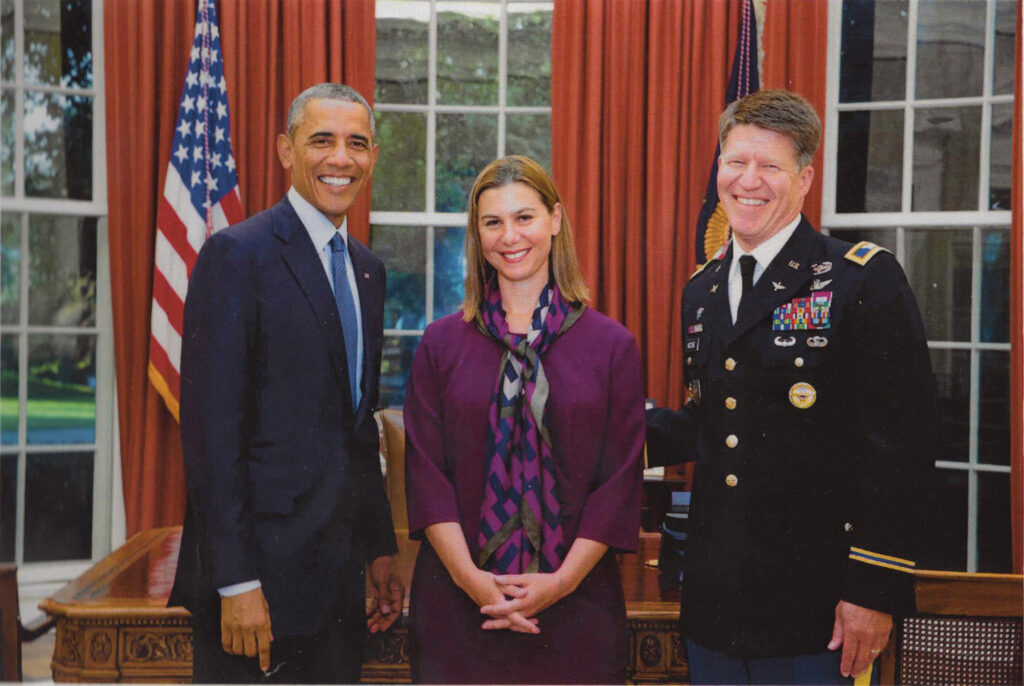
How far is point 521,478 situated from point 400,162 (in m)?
1.22

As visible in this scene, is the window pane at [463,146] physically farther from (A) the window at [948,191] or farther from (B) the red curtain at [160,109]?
(A) the window at [948,191]

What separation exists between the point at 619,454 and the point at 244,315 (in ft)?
2.53

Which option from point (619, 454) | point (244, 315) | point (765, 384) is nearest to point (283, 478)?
point (244, 315)

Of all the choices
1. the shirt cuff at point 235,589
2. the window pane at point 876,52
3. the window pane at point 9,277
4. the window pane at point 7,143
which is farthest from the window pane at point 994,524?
the window pane at point 7,143

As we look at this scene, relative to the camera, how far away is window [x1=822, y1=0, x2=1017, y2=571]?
2336 mm

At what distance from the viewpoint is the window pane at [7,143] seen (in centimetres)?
212

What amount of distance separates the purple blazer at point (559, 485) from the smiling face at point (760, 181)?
0.36 metres

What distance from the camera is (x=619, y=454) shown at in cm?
152

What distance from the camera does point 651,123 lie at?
2574mm

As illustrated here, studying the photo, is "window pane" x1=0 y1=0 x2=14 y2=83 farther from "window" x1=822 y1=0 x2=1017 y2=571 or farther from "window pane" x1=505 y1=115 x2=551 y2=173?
"window" x1=822 y1=0 x2=1017 y2=571

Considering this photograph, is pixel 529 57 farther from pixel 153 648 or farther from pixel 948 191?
pixel 153 648

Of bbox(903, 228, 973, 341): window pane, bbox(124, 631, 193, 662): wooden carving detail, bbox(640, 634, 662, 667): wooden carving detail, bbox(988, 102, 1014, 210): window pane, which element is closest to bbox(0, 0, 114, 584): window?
bbox(124, 631, 193, 662): wooden carving detail

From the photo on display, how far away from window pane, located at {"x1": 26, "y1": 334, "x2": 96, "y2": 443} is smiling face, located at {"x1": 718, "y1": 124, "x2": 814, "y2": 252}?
1.70 m

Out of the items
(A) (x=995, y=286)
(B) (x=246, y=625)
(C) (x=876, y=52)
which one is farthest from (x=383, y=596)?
(C) (x=876, y=52)
